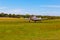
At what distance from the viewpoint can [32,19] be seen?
55781 mm

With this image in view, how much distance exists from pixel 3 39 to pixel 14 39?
4.07ft

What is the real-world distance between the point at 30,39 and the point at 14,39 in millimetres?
1803

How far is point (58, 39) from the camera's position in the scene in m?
18.3

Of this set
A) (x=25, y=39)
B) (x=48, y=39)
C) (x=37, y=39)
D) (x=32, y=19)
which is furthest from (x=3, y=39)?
(x=32, y=19)

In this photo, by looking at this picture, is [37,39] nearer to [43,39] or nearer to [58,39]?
[43,39]

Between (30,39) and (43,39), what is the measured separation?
1467mm

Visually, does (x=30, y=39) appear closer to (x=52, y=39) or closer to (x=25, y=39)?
(x=25, y=39)

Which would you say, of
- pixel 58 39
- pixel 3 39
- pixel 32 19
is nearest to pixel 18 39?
pixel 3 39

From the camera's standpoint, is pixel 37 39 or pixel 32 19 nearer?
pixel 37 39

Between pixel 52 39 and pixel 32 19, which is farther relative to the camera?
pixel 32 19

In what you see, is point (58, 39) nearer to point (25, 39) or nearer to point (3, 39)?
point (25, 39)

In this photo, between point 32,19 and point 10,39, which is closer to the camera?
point 10,39

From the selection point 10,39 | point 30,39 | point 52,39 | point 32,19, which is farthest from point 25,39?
point 32,19

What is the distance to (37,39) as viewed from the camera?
1823cm
